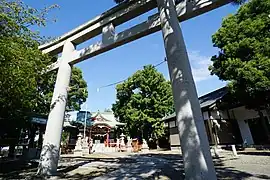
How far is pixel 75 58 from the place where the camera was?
6.69m

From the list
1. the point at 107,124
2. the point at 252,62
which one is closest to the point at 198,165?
the point at 252,62

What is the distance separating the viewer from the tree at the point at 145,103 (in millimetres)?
19500

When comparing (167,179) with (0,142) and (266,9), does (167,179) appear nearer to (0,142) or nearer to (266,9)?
(0,142)

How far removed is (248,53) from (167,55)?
8025 mm

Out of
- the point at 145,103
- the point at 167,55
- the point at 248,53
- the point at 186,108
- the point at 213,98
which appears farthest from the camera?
the point at 145,103

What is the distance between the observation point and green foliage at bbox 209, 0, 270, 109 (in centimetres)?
924

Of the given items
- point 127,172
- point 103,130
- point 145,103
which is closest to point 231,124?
point 145,103

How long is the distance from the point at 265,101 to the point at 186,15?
8.61 metres

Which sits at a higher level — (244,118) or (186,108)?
(244,118)

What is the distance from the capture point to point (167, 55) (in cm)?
429

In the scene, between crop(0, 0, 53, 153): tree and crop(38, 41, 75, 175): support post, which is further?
crop(38, 41, 75, 175): support post

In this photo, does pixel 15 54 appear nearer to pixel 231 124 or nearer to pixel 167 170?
pixel 167 170

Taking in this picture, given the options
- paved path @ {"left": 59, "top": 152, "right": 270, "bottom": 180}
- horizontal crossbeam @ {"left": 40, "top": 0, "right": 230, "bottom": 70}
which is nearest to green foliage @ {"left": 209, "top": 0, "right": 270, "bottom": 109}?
paved path @ {"left": 59, "top": 152, "right": 270, "bottom": 180}

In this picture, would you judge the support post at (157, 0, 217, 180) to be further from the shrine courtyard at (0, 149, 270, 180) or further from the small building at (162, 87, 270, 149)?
the small building at (162, 87, 270, 149)
